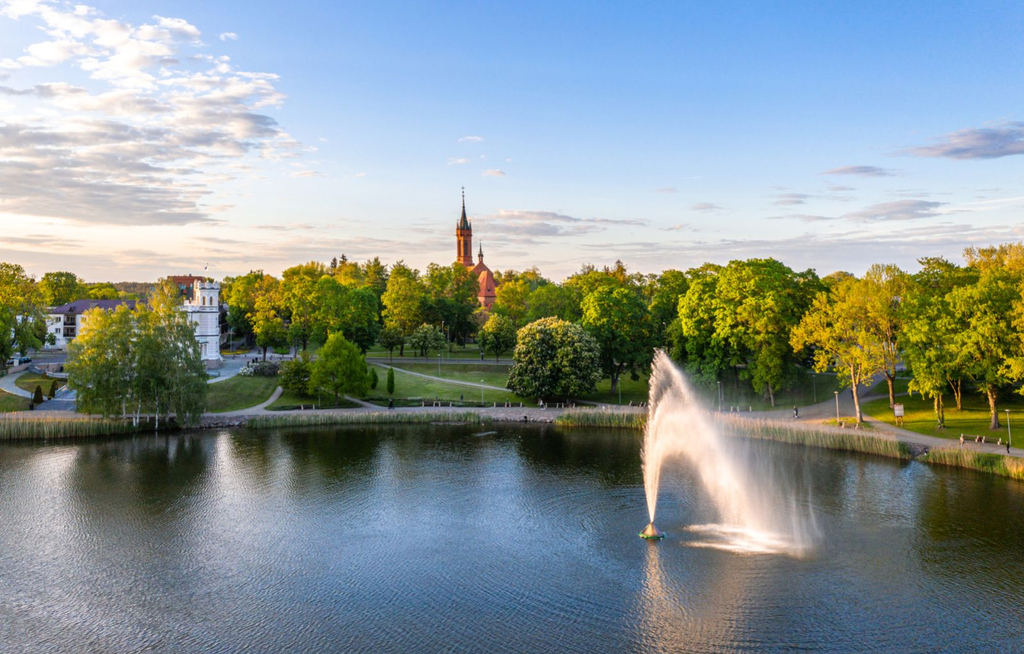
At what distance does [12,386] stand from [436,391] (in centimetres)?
4351

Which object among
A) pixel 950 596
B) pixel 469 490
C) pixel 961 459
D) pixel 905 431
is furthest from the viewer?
pixel 905 431

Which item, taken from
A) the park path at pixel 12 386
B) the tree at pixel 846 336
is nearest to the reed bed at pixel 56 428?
the park path at pixel 12 386

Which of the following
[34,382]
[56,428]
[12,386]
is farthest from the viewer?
[34,382]

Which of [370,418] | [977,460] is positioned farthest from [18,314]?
[977,460]

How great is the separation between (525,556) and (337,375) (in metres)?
43.1

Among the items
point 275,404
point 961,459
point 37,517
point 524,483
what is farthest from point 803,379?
point 37,517

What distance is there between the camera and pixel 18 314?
90.8m

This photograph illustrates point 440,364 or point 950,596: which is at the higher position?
point 440,364

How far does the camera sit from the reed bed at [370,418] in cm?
6288

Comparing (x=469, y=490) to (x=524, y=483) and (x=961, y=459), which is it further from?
(x=961, y=459)

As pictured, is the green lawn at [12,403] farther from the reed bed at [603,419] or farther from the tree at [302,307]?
the reed bed at [603,419]

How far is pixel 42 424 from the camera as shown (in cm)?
5644

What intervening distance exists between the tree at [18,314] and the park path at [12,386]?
2.23 m

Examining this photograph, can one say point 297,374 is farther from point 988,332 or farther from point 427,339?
point 988,332
